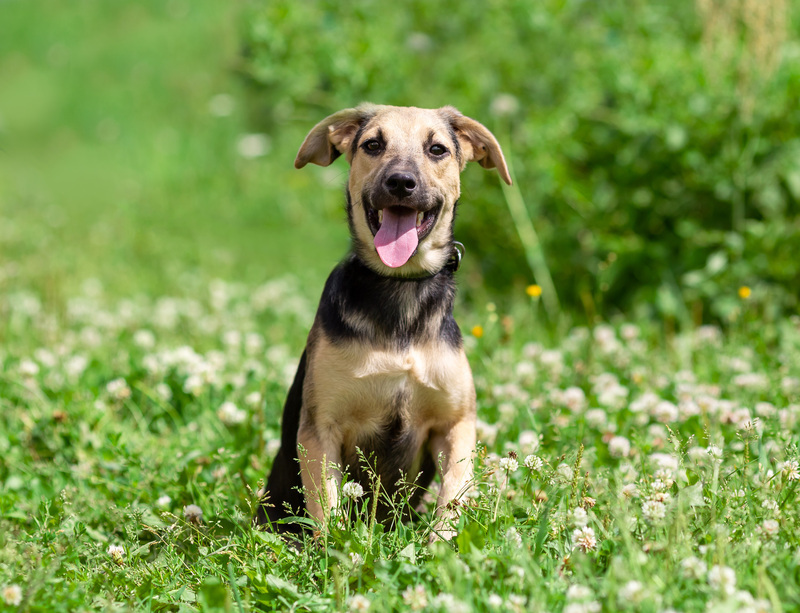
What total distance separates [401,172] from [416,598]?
149 cm

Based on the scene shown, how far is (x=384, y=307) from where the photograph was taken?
3020 millimetres

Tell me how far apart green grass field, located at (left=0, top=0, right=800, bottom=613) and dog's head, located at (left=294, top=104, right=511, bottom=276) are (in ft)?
2.10

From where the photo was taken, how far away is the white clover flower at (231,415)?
152 inches

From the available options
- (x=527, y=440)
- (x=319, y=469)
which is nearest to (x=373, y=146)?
(x=319, y=469)

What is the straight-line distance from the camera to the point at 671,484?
2.61 metres

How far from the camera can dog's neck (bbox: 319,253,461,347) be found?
2.96 m

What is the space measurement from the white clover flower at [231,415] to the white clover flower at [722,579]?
2451 mm

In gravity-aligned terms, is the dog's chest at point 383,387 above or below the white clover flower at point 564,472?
above

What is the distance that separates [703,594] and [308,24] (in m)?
6.94

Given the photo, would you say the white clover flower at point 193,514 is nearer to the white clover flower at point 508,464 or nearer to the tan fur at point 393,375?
the tan fur at point 393,375

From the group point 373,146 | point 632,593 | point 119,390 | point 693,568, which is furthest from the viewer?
point 119,390

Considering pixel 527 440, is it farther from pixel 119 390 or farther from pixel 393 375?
pixel 119 390

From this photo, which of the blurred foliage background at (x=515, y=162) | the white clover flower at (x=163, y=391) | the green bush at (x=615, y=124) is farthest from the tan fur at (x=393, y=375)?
the white clover flower at (x=163, y=391)

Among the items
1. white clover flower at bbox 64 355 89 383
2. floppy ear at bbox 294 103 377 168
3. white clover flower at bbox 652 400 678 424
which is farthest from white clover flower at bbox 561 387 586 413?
white clover flower at bbox 64 355 89 383
